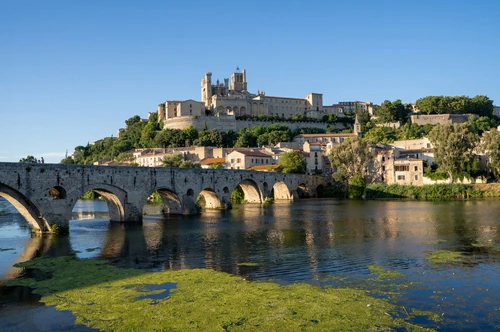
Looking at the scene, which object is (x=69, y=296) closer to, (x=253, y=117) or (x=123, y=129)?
(x=253, y=117)

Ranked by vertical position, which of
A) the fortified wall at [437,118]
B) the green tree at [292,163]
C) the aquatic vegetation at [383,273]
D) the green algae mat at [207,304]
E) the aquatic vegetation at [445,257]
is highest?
the fortified wall at [437,118]

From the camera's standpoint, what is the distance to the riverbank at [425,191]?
7069 cm

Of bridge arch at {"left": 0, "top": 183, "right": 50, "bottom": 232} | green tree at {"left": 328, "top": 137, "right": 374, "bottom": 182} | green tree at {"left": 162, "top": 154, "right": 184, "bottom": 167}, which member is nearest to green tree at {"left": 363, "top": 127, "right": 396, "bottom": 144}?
green tree at {"left": 328, "top": 137, "right": 374, "bottom": 182}

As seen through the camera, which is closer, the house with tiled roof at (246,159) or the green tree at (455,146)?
the green tree at (455,146)

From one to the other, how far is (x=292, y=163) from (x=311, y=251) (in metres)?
60.5

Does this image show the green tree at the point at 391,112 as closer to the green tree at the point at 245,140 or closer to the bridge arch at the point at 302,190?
the green tree at the point at 245,140

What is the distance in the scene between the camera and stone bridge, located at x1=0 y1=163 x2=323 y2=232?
110 feet

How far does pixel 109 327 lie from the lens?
14.0 metres

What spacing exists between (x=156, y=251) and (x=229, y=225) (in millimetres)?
13807

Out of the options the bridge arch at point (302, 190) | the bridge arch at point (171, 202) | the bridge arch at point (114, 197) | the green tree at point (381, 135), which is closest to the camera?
the bridge arch at point (114, 197)

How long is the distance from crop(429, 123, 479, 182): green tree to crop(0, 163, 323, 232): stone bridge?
3098 centimetres

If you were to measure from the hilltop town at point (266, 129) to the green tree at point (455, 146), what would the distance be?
1480cm

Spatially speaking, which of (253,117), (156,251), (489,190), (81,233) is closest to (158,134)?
(253,117)

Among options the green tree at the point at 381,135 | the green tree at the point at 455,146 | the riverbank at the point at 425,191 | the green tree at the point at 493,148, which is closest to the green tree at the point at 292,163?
the riverbank at the point at 425,191
